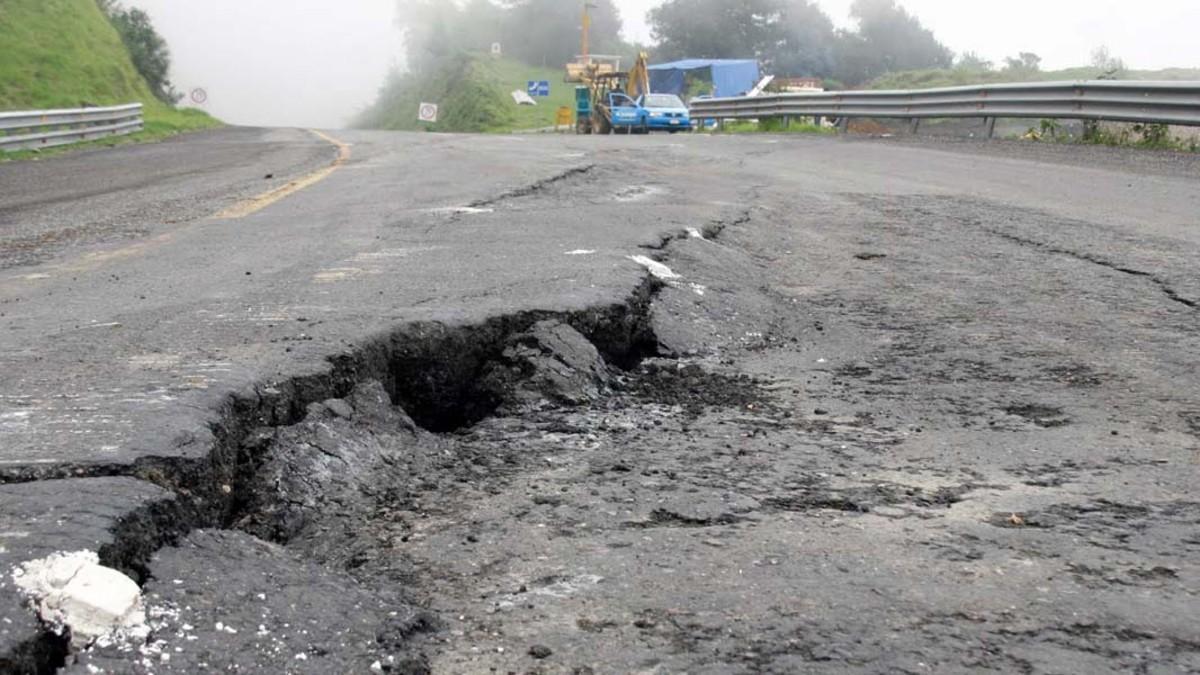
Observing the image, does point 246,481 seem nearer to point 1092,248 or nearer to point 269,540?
point 269,540

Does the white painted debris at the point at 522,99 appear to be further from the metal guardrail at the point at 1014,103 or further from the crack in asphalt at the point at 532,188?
the crack in asphalt at the point at 532,188

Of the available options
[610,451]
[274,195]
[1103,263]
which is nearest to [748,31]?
[274,195]

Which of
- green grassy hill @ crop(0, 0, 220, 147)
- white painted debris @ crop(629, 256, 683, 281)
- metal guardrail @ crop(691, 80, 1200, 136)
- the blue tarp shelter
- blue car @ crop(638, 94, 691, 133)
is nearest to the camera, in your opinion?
white painted debris @ crop(629, 256, 683, 281)

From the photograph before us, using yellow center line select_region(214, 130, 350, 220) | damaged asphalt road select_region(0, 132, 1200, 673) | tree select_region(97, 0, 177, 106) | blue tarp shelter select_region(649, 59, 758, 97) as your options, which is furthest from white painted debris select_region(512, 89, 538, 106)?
damaged asphalt road select_region(0, 132, 1200, 673)

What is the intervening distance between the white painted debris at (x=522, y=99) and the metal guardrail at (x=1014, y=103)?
113 ft

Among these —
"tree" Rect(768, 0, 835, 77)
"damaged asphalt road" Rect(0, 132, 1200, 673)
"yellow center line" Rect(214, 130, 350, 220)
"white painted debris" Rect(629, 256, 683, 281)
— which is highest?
"tree" Rect(768, 0, 835, 77)

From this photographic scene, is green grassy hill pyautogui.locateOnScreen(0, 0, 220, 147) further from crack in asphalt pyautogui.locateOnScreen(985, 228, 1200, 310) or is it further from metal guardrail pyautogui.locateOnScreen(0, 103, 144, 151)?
crack in asphalt pyautogui.locateOnScreen(985, 228, 1200, 310)

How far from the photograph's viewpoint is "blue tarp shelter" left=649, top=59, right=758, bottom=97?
5619 cm

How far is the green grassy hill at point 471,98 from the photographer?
168ft

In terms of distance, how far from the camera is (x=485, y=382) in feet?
12.1

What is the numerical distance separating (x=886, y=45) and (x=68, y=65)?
62.6m

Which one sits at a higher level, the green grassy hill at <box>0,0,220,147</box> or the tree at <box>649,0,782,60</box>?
the tree at <box>649,0,782,60</box>

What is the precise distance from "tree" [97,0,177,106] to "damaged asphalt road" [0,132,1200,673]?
3951cm

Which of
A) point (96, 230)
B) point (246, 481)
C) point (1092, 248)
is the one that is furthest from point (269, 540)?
point (96, 230)
